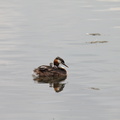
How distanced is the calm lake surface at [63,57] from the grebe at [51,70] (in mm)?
260

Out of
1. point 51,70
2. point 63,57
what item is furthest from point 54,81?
point 63,57

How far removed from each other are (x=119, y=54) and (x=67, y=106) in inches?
248

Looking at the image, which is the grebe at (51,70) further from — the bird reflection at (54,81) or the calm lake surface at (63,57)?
the calm lake surface at (63,57)

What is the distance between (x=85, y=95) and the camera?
1455 cm

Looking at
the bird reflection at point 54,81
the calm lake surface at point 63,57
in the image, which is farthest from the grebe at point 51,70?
the calm lake surface at point 63,57

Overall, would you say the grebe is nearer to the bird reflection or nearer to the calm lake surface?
the bird reflection

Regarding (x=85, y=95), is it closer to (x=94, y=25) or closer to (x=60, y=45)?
(x=60, y=45)

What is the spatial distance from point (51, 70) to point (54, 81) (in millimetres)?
871

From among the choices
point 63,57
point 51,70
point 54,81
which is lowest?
point 54,81

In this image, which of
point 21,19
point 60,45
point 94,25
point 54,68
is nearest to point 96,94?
point 54,68

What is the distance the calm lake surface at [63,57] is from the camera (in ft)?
43.6

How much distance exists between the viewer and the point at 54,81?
17.2m

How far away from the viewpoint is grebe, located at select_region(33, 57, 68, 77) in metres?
17.3

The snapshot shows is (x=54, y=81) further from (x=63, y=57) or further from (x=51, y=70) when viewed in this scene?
(x=63, y=57)
